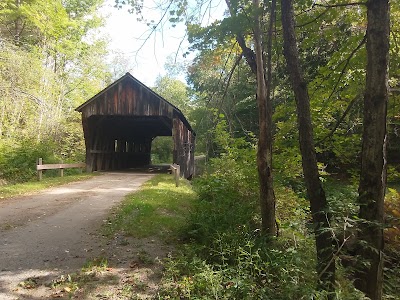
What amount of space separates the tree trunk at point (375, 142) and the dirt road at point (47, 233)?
159 inches

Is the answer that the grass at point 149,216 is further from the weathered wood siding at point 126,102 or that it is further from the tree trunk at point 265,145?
the weathered wood siding at point 126,102

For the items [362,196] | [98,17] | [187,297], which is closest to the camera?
[362,196]

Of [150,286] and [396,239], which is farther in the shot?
[396,239]

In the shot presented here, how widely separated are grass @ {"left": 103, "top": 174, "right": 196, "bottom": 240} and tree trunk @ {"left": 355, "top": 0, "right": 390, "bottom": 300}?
3890mm

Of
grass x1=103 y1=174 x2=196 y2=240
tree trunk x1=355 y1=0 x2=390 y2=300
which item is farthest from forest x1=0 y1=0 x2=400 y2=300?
grass x1=103 y1=174 x2=196 y2=240

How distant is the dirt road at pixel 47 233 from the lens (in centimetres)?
471

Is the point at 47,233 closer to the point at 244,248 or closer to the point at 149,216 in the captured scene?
the point at 149,216

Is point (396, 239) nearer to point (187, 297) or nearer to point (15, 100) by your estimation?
point (187, 297)

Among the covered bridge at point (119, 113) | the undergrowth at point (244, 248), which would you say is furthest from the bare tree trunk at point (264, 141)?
the covered bridge at point (119, 113)

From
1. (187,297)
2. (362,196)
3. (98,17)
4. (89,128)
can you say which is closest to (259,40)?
(362,196)

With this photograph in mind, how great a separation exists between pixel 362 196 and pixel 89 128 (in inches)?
691

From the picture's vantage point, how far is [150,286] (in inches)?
175

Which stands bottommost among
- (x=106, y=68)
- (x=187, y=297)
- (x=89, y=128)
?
(x=187, y=297)

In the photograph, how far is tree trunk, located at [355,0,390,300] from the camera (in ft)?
12.4
